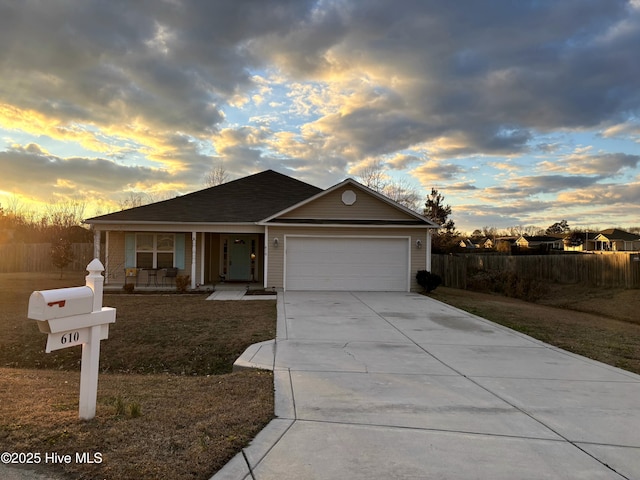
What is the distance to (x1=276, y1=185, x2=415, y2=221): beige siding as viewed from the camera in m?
16.7

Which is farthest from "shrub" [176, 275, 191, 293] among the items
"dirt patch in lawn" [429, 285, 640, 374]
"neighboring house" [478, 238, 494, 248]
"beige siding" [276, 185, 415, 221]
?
"neighboring house" [478, 238, 494, 248]

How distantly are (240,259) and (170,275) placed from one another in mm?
3299

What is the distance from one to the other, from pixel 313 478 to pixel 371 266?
1395 centimetres

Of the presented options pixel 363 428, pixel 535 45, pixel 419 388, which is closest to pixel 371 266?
pixel 535 45

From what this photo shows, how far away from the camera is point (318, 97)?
15070 mm

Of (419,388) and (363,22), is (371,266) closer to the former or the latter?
(363,22)

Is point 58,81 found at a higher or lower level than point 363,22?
lower

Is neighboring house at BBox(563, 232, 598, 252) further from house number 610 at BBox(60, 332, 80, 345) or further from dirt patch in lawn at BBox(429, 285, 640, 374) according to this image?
house number 610 at BBox(60, 332, 80, 345)

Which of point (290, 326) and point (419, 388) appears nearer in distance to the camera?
point (419, 388)

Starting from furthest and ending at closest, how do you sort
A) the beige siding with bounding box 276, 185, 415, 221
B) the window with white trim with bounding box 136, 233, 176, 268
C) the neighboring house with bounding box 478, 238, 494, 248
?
the neighboring house with bounding box 478, 238, 494, 248
the window with white trim with bounding box 136, 233, 176, 268
the beige siding with bounding box 276, 185, 415, 221

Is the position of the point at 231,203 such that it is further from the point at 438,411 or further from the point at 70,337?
the point at 438,411

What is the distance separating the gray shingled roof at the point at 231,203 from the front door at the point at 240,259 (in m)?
1.68

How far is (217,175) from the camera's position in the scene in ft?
122

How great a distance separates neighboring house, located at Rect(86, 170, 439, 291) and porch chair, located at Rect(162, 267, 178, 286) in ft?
1.12
